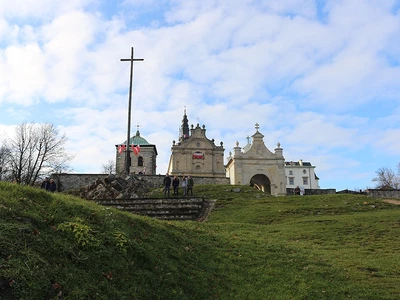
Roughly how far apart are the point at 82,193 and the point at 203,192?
31.1 feet

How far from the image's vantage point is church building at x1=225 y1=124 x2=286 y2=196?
49094 millimetres

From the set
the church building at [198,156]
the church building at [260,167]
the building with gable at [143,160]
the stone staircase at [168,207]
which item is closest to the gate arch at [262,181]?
the church building at [260,167]

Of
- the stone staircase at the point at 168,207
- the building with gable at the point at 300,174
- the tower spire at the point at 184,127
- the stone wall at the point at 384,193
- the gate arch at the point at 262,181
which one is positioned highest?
the tower spire at the point at 184,127

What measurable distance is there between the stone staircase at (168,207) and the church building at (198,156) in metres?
42.0

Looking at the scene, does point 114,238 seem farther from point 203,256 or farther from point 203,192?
point 203,192

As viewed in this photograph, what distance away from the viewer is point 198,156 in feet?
223

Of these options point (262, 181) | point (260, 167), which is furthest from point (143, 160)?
point (260, 167)

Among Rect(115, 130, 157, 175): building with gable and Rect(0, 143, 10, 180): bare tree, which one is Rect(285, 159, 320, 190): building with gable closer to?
Rect(115, 130, 157, 175): building with gable

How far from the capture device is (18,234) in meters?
5.90

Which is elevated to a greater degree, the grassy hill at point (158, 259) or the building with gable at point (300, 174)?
the building with gable at point (300, 174)

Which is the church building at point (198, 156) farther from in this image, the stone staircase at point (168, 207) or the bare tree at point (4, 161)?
the stone staircase at point (168, 207)

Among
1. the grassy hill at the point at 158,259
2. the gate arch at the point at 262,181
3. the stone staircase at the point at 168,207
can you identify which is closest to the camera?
the grassy hill at the point at 158,259

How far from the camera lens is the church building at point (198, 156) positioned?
6681 cm

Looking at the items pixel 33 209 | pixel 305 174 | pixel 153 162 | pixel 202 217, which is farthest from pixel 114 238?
pixel 305 174
